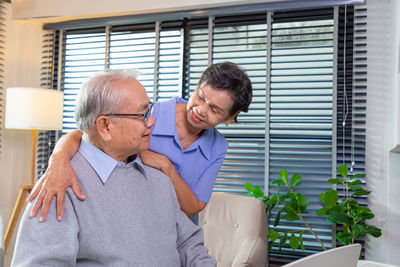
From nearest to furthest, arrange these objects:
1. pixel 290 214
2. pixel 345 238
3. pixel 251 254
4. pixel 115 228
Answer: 1. pixel 115 228
2. pixel 251 254
3. pixel 345 238
4. pixel 290 214

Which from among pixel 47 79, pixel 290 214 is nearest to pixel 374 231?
pixel 290 214

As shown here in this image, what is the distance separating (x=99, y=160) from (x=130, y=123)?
0.15m

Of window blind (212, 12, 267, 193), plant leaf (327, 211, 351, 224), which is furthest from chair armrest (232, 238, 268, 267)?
window blind (212, 12, 267, 193)

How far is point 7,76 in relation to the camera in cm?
366

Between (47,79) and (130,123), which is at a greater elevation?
(47,79)

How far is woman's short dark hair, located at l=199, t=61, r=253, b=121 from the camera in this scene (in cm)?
146

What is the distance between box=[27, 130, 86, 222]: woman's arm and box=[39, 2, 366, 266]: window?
2.11 m

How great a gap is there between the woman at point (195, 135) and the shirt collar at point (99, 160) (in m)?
0.03

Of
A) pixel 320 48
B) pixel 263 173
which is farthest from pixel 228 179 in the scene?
pixel 320 48

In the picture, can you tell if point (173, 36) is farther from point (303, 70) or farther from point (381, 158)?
point (381, 158)

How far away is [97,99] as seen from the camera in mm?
1253

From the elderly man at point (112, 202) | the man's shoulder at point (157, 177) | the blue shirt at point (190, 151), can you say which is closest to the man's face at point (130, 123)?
the elderly man at point (112, 202)

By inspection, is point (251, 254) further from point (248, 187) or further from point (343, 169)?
point (343, 169)

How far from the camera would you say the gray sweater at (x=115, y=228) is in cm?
107
